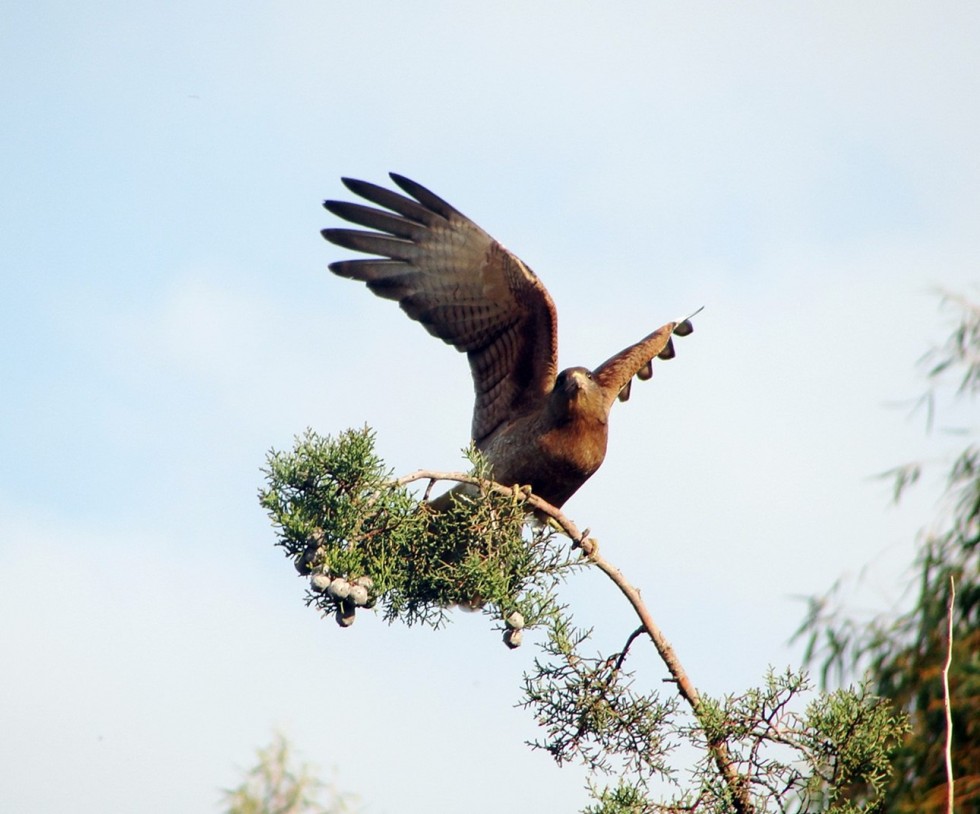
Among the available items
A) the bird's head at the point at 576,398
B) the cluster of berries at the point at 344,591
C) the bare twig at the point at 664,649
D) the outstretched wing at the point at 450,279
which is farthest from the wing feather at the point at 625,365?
the cluster of berries at the point at 344,591

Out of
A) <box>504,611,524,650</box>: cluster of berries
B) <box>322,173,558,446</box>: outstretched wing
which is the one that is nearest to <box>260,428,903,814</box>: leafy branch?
<box>504,611,524,650</box>: cluster of berries

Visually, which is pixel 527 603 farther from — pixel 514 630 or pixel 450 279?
pixel 450 279

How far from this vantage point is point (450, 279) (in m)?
6.18

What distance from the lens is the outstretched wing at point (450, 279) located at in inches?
242

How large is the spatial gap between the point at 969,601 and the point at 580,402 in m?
2.49

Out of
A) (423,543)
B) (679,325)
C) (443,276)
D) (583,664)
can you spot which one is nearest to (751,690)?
(583,664)

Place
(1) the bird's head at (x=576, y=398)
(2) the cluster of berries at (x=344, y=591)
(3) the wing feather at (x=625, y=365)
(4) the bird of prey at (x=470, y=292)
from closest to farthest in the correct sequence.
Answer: (2) the cluster of berries at (x=344, y=591), (1) the bird's head at (x=576, y=398), (4) the bird of prey at (x=470, y=292), (3) the wing feather at (x=625, y=365)

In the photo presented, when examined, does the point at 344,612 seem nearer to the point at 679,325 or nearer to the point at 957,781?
the point at 957,781

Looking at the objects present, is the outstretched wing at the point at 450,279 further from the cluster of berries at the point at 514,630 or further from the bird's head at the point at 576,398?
the cluster of berries at the point at 514,630

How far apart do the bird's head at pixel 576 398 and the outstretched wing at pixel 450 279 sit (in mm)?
448

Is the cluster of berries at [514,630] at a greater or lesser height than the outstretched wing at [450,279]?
lesser

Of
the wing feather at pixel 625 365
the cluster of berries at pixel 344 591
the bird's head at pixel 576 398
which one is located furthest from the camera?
the wing feather at pixel 625 365

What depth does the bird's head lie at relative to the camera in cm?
556

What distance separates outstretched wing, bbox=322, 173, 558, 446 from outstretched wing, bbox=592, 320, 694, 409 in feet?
1.15
